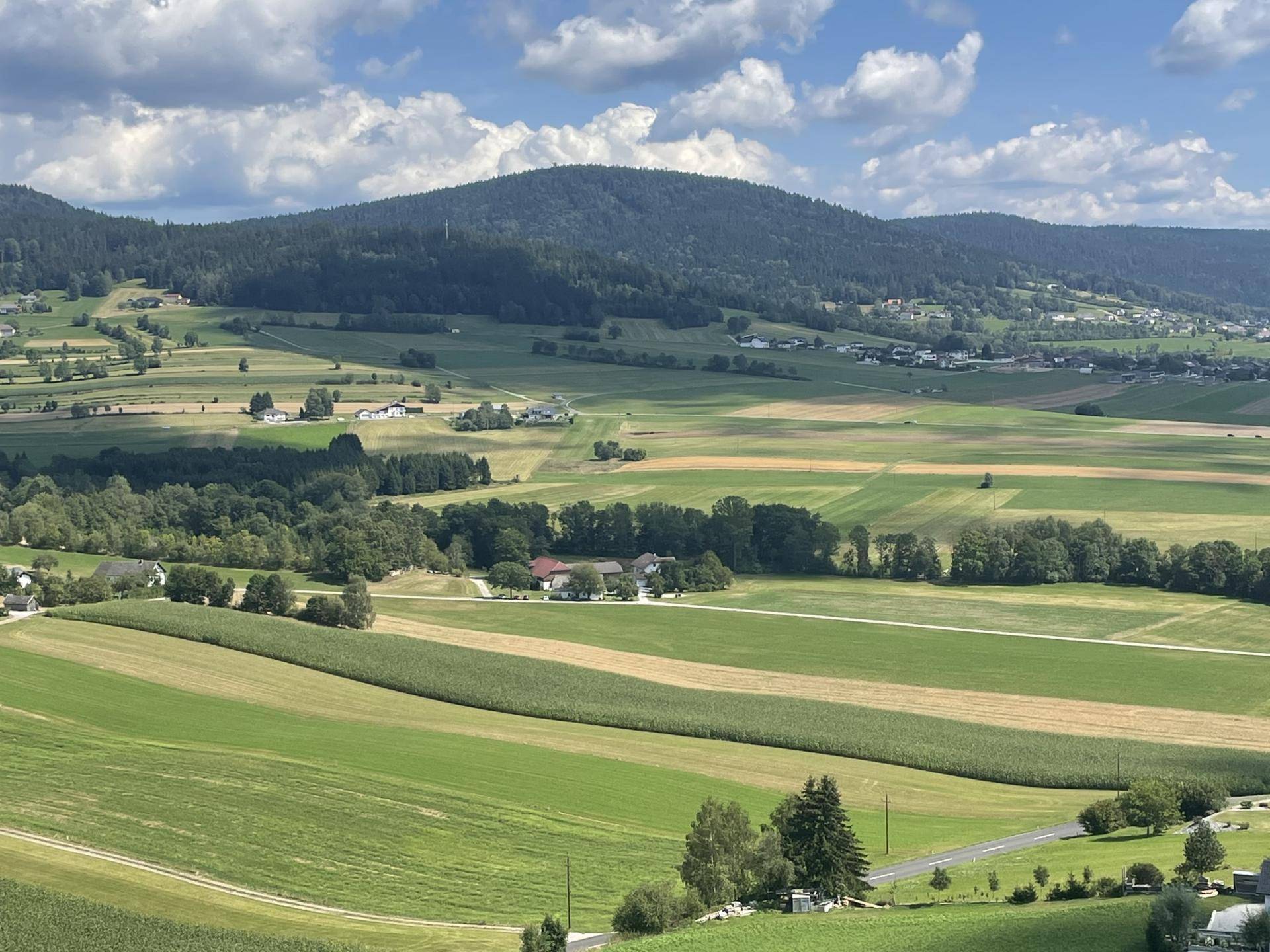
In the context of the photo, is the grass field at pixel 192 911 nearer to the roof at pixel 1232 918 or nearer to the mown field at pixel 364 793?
the mown field at pixel 364 793

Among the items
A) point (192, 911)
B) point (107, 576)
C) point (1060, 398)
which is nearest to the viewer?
point (192, 911)

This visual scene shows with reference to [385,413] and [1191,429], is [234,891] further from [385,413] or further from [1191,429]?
[1191,429]

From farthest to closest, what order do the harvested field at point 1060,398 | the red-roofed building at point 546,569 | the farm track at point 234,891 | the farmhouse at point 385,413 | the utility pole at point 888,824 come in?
the harvested field at point 1060,398
the farmhouse at point 385,413
the red-roofed building at point 546,569
the utility pole at point 888,824
the farm track at point 234,891

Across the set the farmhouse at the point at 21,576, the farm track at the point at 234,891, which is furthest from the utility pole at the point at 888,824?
the farmhouse at the point at 21,576

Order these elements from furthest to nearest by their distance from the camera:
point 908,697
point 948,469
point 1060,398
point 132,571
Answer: point 1060,398 → point 948,469 → point 132,571 → point 908,697

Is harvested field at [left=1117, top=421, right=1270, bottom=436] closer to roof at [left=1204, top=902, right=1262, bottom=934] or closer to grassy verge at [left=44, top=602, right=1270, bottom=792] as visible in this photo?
grassy verge at [left=44, top=602, right=1270, bottom=792]

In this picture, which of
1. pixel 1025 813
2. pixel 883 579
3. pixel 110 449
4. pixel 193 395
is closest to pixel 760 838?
pixel 1025 813

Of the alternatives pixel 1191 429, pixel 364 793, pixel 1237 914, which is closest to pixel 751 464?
pixel 1191 429

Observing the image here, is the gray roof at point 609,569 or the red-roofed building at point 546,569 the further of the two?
the gray roof at point 609,569

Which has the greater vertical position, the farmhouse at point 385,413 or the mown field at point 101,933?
the farmhouse at point 385,413
